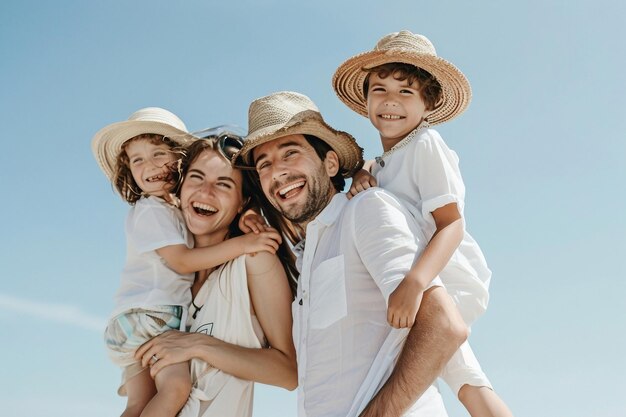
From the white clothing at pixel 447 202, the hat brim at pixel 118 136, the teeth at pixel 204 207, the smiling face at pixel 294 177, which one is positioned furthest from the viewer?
the hat brim at pixel 118 136

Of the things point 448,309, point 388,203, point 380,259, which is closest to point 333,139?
point 388,203

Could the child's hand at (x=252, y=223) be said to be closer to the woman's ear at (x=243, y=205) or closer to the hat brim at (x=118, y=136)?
the woman's ear at (x=243, y=205)

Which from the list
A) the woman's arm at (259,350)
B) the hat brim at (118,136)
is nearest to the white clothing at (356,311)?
the woman's arm at (259,350)

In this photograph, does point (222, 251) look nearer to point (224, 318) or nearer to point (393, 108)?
point (224, 318)

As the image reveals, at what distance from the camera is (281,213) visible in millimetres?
5414

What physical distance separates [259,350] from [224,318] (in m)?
0.34

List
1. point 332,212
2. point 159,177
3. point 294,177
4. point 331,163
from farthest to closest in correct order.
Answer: point 159,177
point 331,163
point 294,177
point 332,212

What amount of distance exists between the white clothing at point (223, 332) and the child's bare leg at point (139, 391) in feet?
1.27

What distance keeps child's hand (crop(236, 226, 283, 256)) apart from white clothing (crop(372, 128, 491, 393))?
89 cm

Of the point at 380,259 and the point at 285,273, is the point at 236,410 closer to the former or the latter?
the point at 285,273

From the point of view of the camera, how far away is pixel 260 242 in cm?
509

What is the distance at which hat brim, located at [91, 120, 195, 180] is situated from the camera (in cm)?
578

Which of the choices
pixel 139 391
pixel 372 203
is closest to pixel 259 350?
pixel 139 391

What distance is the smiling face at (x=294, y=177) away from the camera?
5.20 meters
